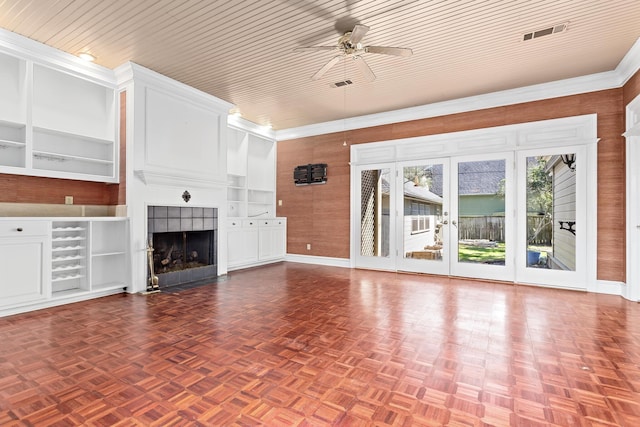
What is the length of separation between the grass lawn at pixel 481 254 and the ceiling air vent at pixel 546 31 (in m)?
2.96

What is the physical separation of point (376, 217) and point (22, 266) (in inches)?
202

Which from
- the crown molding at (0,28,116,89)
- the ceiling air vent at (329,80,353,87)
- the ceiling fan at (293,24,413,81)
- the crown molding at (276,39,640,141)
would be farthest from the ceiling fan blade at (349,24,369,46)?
the crown molding at (0,28,116,89)

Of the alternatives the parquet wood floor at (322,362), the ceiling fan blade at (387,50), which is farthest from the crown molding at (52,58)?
the ceiling fan blade at (387,50)

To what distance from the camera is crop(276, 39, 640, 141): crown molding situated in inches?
164

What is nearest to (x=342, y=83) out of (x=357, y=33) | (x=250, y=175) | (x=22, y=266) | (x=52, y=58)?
(x=357, y=33)

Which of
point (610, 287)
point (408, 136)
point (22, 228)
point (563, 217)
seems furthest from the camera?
point (408, 136)

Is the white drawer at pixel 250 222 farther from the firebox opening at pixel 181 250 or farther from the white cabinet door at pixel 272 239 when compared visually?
the firebox opening at pixel 181 250

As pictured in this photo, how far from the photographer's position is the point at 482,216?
5223mm

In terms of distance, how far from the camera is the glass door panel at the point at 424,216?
18.2 ft

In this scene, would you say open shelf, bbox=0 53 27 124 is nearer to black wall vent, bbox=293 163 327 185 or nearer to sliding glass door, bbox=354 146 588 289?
black wall vent, bbox=293 163 327 185

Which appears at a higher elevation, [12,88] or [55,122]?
[12,88]

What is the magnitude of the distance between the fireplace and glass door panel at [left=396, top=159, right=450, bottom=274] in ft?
11.2

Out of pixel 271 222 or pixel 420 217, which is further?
pixel 271 222

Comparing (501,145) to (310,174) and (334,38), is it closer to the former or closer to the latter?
(334,38)
